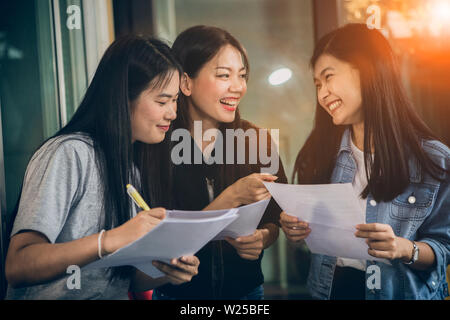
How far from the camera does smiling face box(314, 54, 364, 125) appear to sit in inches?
37.2

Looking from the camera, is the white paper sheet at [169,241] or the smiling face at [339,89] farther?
the smiling face at [339,89]

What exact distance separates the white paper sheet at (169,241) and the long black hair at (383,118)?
1.37 feet

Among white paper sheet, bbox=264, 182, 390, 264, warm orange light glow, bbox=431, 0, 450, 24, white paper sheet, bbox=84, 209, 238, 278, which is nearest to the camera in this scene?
white paper sheet, bbox=84, 209, 238, 278

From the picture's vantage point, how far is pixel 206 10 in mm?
1032

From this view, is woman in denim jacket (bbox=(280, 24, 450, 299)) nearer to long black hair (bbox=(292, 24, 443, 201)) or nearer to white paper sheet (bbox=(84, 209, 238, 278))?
long black hair (bbox=(292, 24, 443, 201))

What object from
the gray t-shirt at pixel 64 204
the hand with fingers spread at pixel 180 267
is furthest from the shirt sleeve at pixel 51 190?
the hand with fingers spread at pixel 180 267

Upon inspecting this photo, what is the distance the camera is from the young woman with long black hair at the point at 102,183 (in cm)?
74

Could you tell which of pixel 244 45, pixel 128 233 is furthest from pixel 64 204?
pixel 244 45

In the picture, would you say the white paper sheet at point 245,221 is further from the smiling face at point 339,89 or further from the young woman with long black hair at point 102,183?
the smiling face at point 339,89

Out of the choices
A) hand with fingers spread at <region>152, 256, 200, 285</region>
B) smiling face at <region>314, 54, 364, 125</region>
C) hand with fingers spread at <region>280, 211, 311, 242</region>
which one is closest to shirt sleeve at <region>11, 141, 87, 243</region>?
hand with fingers spread at <region>152, 256, 200, 285</region>

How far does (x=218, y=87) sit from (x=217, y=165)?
0.21m

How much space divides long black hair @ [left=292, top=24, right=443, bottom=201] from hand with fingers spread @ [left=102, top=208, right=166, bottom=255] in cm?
54
